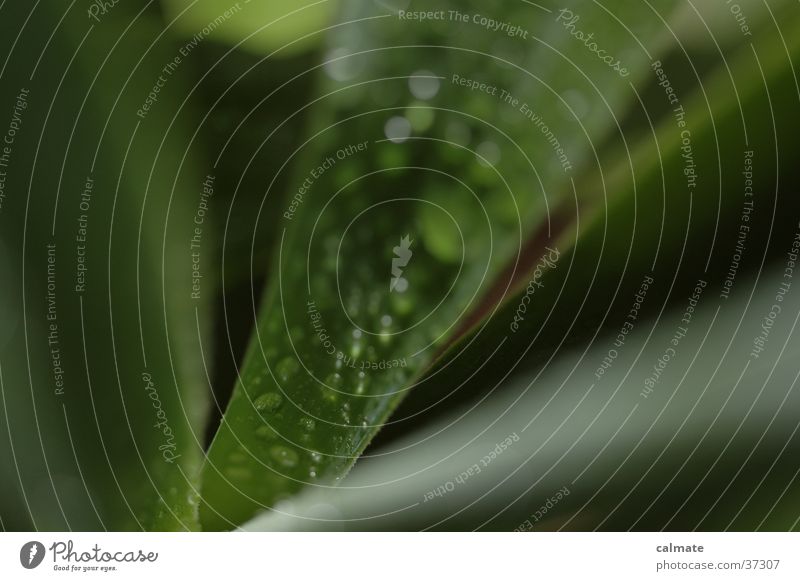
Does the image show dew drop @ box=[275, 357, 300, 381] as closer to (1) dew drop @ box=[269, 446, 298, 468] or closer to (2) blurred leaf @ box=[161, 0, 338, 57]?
(1) dew drop @ box=[269, 446, 298, 468]

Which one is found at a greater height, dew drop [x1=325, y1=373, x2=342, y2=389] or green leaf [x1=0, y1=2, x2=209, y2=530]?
green leaf [x1=0, y1=2, x2=209, y2=530]

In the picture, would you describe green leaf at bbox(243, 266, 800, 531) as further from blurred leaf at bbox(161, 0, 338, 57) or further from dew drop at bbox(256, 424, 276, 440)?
blurred leaf at bbox(161, 0, 338, 57)

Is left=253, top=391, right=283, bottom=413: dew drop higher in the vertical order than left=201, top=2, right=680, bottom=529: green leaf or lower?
lower

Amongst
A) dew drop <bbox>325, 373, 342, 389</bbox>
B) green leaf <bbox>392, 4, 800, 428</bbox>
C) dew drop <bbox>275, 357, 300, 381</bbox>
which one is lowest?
dew drop <bbox>325, 373, 342, 389</bbox>

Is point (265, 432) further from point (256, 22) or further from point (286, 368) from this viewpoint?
point (256, 22)

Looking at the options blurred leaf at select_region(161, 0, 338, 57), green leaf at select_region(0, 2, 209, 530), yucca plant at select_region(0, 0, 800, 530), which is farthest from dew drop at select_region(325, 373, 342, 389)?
blurred leaf at select_region(161, 0, 338, 57)
